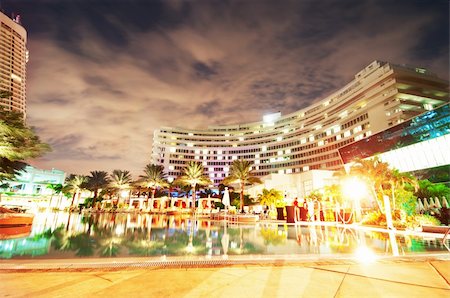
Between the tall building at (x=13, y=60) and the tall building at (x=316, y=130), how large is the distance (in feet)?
203

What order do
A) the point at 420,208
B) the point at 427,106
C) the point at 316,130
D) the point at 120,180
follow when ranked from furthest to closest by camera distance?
the point at 316,130 < the point at 427,106 < the point at 120,180 < the point at 420,208

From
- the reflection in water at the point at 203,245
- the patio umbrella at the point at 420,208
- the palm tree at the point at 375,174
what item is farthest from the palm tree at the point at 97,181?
the patio umbrella at the point at 420,208

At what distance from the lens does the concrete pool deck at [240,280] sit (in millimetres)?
3342

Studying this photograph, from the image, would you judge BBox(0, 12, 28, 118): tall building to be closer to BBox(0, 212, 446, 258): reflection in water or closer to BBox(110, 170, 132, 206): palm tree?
BBox(110, 170, 132, 206): palm tree

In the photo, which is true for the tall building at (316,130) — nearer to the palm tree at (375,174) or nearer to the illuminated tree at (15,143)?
the palm tree at (375,174)

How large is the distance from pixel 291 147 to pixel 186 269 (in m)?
104

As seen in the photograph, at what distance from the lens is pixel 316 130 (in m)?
93.7

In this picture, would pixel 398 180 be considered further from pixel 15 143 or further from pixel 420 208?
pixel 15 143

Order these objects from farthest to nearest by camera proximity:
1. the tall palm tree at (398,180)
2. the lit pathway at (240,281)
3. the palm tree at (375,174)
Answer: the palm tree at (375,174), the tall palm tree at (398,180), the lit pathway at (240,281)

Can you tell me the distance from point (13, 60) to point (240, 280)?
465 ft

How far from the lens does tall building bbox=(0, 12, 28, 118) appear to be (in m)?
99.4

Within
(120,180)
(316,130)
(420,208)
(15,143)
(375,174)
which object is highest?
(316,130)

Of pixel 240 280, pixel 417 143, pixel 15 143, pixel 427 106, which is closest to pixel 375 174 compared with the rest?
pixel 240 280

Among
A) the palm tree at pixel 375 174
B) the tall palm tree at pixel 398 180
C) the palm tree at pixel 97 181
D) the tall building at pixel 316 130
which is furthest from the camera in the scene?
the tall building at pixel 316 130
